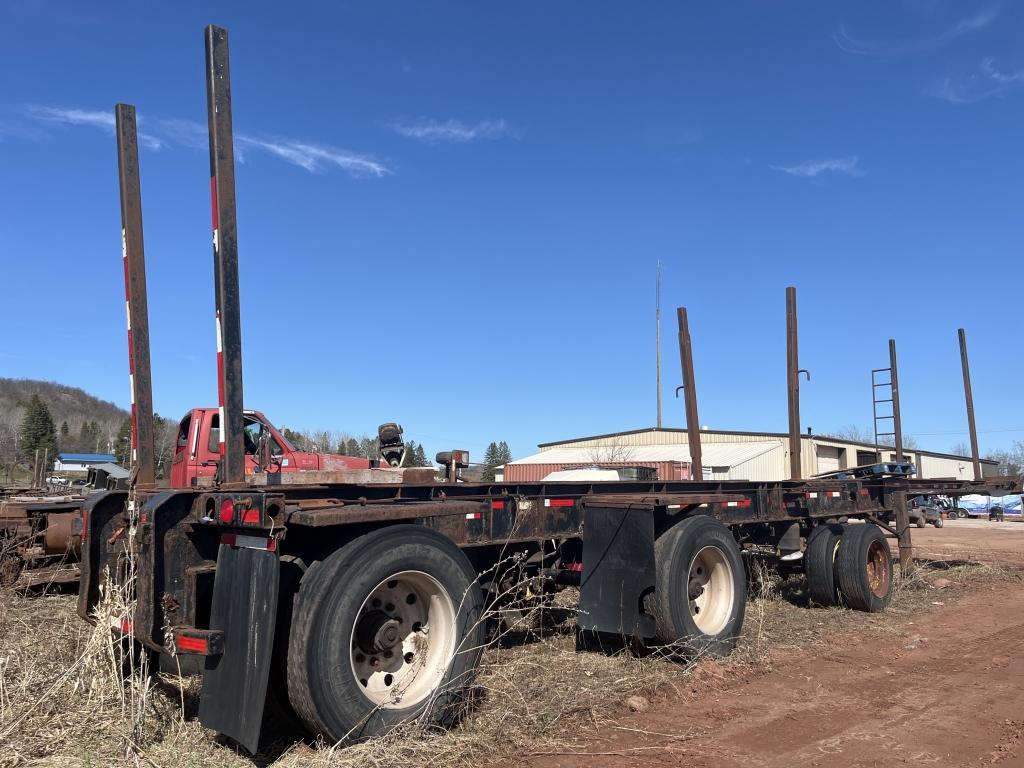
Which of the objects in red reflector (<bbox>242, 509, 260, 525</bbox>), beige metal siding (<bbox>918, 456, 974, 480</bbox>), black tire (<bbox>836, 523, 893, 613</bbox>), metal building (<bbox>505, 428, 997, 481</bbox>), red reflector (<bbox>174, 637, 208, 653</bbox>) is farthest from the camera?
beige metal siding (<bbox>918, 456, 974, 480</bbox>)

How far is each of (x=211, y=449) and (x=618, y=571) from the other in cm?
514

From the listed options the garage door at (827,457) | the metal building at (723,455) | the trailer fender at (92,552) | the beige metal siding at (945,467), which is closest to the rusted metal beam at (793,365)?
the trailer fender at (92,552)

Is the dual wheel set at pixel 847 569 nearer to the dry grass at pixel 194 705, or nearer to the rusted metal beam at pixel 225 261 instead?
the dry grass at pixel 194 705

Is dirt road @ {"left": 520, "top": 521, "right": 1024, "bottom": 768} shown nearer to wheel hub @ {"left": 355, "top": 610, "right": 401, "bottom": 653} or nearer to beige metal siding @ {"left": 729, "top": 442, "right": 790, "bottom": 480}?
wheel hub @ {"left": 355, "top": 610, "right": 401, "bottom": 653}

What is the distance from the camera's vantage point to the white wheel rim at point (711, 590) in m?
6.75

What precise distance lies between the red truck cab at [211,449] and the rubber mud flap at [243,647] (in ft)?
16.6

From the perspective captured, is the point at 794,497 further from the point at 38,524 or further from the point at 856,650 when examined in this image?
the point at 38,524

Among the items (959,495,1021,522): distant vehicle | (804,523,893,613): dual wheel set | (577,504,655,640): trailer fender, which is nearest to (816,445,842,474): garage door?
(959,495,1021,522): distant vehicle

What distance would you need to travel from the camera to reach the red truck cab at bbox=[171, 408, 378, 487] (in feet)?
30.2

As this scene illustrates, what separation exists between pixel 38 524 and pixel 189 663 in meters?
4.73

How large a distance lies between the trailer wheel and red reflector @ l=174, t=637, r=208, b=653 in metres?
0.42

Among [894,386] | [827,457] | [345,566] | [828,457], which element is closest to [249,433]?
Result: [345,566]

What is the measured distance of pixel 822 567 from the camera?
921 cm

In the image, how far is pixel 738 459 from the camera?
4119 cm
